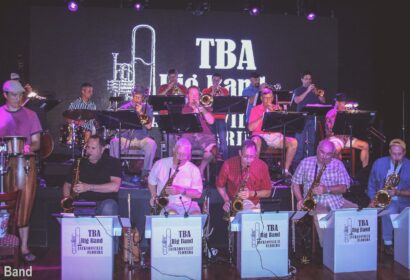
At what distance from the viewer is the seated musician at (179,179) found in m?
7.15

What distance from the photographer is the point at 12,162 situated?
6.53 meters

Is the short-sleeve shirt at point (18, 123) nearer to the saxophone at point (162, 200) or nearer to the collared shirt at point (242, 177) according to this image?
the saxophone at point (162, 200)

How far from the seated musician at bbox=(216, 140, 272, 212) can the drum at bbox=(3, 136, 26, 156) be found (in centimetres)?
267

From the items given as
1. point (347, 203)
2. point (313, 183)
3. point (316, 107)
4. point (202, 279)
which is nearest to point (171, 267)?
point (202, 279)

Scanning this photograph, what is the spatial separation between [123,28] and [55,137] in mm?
3070

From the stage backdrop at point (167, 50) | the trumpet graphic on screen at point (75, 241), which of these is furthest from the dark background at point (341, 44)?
the trumpet graphic on screen at point (75, 241)

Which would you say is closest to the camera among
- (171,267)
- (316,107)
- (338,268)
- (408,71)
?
(171,267)

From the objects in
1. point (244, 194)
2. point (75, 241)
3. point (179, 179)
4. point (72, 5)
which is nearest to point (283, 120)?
point (244, 194)

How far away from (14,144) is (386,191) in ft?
16.5

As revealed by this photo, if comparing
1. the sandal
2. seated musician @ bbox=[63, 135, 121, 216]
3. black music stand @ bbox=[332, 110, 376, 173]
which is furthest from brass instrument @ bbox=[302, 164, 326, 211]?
the sandal

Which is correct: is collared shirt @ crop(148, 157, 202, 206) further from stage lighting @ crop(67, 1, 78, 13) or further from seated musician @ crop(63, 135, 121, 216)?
stage lighting @ crop(67, 1, 78, 13)

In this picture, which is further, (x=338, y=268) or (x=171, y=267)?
(x=338, y=268)

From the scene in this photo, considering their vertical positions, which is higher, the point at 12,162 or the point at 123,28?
the point at 123,28

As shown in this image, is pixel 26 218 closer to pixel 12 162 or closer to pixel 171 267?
pixel 12 162
